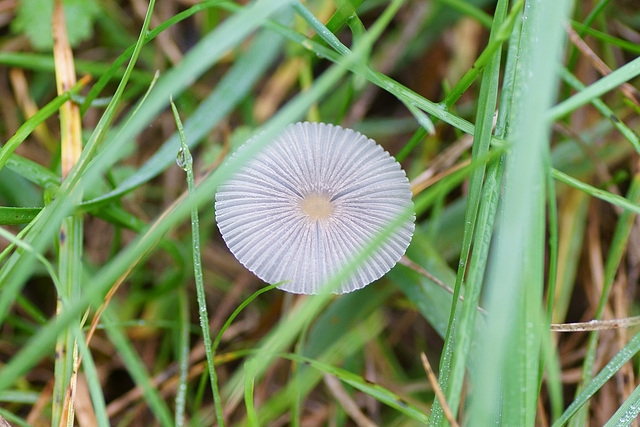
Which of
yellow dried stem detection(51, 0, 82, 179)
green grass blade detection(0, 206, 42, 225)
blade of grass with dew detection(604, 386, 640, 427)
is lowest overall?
blade of grass with dew detection(604, 386, 640, 427)

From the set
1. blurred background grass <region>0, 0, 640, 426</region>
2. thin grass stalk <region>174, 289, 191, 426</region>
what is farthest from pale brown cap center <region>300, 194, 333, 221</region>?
thin grass stalk <region>174, 289, 191, 426</region>

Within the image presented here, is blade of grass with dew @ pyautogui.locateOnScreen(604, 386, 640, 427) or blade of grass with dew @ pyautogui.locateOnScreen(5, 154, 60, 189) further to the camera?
blade of grass with dew @ pyautogui.locateOnScreen(5, 154, 60, 189)

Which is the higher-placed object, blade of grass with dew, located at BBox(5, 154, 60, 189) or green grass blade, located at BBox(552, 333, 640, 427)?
blade of grass with dew, located at BBox(5, 154, 60, 189)

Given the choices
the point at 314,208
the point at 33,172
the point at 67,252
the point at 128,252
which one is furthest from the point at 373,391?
the point at 33,172

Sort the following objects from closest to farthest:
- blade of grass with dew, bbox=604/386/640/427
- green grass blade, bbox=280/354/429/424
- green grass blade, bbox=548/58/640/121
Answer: green grass blade, bbox=548/58/640/121
blade of grass with dew, bbox=604/386/640/427
green grass blade, bbox=280/354/429/424

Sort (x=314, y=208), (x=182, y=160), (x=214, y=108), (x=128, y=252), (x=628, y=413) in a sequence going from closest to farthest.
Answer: (x=128, y=252) < (x=628, y=413) < (x=314, y=208) < (x=182, y=160) < (x=214, y=108)

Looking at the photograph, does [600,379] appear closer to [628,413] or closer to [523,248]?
[628,413]

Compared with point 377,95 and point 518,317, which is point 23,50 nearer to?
point 377,95

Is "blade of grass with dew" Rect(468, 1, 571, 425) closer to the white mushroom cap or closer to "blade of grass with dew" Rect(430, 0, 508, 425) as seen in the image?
"blade of grass with dew" Rect(430, 0, 508, 425)
